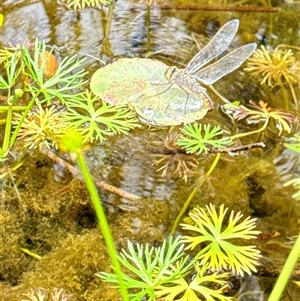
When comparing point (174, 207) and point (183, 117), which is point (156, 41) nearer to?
point (183, 117)

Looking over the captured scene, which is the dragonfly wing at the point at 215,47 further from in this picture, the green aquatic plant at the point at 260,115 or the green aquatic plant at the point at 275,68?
the green aquatic plant at the point at 260,115

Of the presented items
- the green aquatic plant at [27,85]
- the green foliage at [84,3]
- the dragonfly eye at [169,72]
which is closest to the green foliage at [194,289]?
the green aquatic plant at [27,85]

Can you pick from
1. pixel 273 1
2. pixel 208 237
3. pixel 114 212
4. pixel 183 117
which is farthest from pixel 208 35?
pixel 208 237

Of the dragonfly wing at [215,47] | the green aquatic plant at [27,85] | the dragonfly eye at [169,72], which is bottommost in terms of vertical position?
the dragonfly eye at [169,72]

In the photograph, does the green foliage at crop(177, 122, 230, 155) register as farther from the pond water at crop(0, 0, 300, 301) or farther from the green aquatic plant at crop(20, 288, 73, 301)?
the green aquatic plant at crop(20, 288, 73, 301)

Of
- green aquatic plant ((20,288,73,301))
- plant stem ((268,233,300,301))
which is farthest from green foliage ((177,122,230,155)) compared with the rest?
plant stem ((268,233,300,301))

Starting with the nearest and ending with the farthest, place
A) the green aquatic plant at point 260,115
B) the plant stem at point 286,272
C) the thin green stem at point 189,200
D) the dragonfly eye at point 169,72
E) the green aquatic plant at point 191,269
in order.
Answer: the plant stem at point 286,272 < the green aquatic plant at point 191,269 < the thin green stem at point 189,200 < the green aquatic plant at point 260,115 < the dragonfly eye at point 169,72
